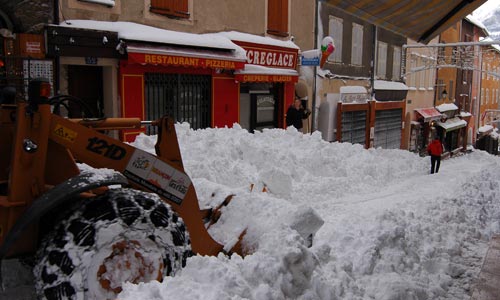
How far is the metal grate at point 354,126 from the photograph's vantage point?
18.8 metres

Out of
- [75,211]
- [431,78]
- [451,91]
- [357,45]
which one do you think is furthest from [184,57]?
[451,91]

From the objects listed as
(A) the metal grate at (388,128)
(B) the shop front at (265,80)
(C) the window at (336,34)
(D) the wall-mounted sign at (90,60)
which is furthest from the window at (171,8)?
(A) the metal grate at (388,128)

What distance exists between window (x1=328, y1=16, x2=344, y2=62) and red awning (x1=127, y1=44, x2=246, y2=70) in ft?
21.1

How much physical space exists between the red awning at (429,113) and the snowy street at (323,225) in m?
16.2

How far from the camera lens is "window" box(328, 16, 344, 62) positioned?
17.7 m

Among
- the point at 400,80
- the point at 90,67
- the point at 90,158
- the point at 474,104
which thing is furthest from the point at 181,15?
the point at 474,104

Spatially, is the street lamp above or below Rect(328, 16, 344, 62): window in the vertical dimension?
below

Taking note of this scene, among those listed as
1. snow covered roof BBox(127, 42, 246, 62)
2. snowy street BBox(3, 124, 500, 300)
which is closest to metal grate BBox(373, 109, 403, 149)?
snowy street BBox(3, 124, 500, 300)

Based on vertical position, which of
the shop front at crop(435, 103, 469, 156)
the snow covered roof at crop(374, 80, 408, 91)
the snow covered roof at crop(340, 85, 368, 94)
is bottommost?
the shop front at crop(435, 103, 469, 156)

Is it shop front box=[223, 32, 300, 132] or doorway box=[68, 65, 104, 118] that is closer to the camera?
doorway box=[68, 65, 104, 118]

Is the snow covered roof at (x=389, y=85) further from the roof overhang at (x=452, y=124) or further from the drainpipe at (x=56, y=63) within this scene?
the drainpipe at (x=56, y=63)

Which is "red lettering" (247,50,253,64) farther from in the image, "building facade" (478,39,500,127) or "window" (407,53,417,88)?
"building facade" (478,39,500,127)

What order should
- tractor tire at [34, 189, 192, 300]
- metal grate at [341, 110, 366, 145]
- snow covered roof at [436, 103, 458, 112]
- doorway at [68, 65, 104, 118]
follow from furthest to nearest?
1. snow covered roof at [436, 103, 458, 112]
2. metal grate at [341, 110, 366, 145]
3. doorway at [68, 65, 104, 118]
4. tractor tire at [34, 189, 192, 300]

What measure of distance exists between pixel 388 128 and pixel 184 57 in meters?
15.2
